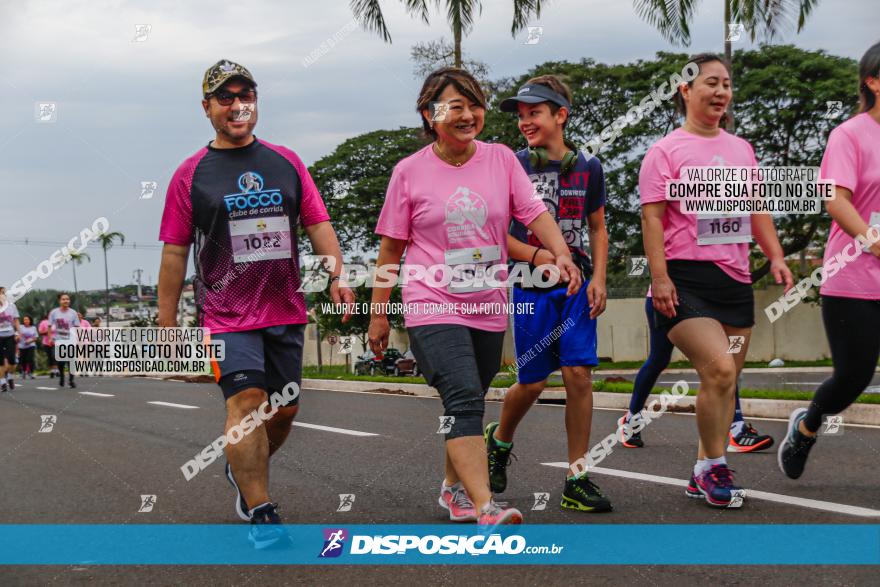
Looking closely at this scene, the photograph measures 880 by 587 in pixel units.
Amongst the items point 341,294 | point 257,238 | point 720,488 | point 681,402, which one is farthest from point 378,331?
point 681,402

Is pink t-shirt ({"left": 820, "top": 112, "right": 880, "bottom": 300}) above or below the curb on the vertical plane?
above

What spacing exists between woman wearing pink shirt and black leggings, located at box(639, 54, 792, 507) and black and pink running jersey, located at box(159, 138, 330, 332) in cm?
176

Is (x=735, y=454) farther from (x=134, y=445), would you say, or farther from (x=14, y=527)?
(x=134, y=445)

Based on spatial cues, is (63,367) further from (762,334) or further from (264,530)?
(762,334)

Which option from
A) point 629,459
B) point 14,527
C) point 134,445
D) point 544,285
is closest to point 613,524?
point 544,285

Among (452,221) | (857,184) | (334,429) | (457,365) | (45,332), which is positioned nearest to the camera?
(457,365)

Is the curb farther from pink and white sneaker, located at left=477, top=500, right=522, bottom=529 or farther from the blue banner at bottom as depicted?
pink and white sneaker, located at left=477, top=500, right=522, bottom=529

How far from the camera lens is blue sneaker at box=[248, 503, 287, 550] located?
4223mm

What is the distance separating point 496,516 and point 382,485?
91.0 inches

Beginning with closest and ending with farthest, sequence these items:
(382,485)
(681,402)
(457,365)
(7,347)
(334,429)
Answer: (457,365)
(382,485)
(334,429)
(681,402)
(7,347)

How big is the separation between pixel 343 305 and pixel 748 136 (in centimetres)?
2600

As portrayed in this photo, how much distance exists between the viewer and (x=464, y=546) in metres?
4.18

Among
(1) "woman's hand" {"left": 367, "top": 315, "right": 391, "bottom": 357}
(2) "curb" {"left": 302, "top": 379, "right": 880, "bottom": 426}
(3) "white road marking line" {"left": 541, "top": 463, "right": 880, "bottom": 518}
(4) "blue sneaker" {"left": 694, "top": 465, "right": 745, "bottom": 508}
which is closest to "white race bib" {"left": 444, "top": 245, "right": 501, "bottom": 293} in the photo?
(1) "woman's hand" {"left": 367, "top": 315, "right": 391, "bottom": 357}

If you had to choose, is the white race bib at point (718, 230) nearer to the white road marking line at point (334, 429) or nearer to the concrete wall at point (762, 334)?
the white road marking line at point (334, 429)
